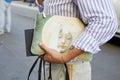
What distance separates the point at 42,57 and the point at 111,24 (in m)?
0.43

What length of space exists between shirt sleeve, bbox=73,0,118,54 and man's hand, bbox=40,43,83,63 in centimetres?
3

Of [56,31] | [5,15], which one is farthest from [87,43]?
[5,15]

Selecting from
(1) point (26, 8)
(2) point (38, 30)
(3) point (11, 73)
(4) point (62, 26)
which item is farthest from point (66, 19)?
(1) point (26, 8)

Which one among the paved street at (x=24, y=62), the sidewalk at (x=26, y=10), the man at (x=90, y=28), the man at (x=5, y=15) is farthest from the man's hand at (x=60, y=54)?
the sidewalk at (x=26, y=10)

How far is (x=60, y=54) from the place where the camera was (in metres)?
1.64

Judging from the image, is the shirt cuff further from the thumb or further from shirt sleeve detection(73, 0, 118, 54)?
the thumb

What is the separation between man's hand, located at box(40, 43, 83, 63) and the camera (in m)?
1.62

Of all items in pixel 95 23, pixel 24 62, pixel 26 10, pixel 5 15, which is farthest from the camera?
pixel 26 10

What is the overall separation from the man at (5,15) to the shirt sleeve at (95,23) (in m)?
7.77

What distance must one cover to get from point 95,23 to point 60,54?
0.25 metres

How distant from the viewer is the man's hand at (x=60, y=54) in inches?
Answer: 63.6

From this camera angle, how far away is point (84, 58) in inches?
65.6

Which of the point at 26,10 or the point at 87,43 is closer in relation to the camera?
the point at 87,43

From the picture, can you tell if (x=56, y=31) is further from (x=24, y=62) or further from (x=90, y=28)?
(x=24, y=62)
